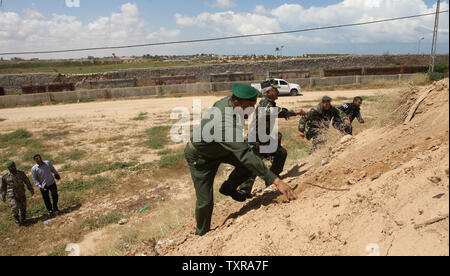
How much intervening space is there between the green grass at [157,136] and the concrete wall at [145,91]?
41.2 ft

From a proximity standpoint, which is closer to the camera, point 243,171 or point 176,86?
point 243,171

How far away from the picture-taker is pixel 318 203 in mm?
3139

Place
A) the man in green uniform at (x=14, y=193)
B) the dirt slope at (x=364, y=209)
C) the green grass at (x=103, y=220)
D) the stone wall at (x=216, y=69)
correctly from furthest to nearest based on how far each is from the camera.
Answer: the stone wall at (x=216, y=69), the man in green uniform at (x=14, y=193), the green grass at (x=103, y=220), the dirt slope at (x=364, y=209)

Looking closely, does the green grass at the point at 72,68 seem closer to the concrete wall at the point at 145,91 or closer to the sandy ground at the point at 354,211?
the concrete wall at the point at 145,91

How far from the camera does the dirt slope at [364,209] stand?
7.35 ft

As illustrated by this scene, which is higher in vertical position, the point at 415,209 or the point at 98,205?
the point at 415,209

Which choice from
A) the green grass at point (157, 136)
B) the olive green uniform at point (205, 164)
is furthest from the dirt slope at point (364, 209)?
the green grass at point (157, 136)

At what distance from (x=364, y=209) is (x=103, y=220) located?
491cm

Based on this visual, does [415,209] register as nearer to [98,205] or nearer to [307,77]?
[98,205]

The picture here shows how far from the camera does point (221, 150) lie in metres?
3.42

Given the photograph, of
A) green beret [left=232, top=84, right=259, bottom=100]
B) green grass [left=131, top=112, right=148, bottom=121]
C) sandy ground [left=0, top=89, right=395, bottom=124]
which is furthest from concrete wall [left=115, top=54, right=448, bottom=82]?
green beret [left=232, top=84, right=259, bottom=100]

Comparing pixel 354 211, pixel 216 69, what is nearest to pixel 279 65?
pixel 216 69

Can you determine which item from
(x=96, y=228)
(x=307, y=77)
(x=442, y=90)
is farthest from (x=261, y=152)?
(x=307, y=77)

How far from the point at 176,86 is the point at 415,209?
24520mm
